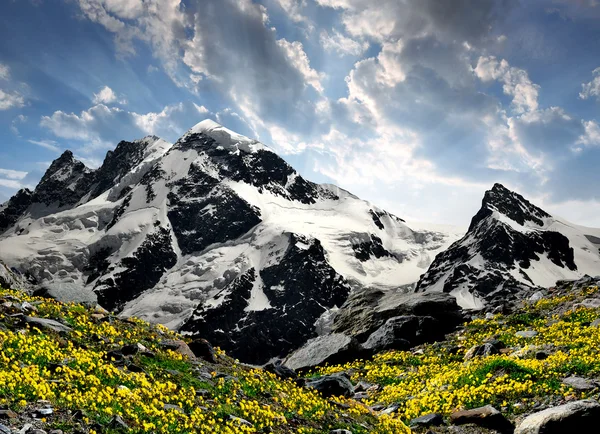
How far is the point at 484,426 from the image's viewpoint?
42.9ft

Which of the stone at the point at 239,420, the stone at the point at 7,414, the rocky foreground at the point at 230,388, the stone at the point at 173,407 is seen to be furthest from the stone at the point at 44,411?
the stone at the point at 239,420

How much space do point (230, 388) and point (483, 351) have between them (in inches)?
590

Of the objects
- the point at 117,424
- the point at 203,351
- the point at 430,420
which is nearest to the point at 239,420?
the point at 117,424

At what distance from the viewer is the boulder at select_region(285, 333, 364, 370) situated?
1163 inches

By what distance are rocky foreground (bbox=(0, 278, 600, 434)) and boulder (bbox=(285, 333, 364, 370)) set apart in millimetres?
6214

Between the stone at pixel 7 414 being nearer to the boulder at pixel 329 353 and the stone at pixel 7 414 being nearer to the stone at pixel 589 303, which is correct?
the boulder at pixel 329 353

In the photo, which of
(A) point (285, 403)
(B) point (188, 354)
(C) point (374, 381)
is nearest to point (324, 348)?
(C) point (374, 381)

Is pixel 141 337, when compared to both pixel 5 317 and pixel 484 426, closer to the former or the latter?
pixel 5 317

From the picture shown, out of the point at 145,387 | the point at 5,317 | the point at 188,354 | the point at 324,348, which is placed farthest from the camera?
the point at 324,348

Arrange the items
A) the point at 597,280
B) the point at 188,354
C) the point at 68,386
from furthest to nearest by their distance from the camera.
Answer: the point at 597,280, the point at 188,354, the point at 68,386

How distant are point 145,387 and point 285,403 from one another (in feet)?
14.4

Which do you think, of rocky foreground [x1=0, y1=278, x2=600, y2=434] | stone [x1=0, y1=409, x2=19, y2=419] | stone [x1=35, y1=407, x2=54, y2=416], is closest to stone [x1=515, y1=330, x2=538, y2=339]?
rocky foreground [x1=0, y1=278, x2=600, y2=434]

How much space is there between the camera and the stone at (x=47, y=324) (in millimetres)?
13531

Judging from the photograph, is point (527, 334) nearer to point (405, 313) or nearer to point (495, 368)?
point (495, 368)
